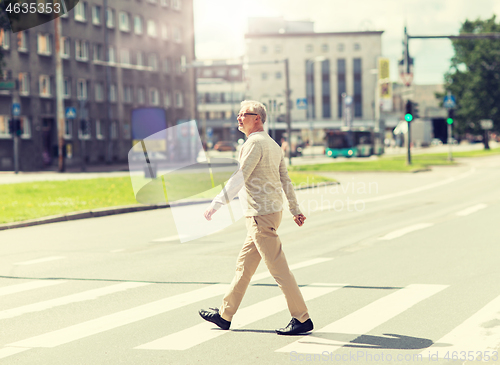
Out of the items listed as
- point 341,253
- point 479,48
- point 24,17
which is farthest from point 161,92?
point 341,253

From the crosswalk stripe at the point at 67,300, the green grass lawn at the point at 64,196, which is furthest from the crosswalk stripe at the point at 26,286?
the green grass lawn at the point at 64,196

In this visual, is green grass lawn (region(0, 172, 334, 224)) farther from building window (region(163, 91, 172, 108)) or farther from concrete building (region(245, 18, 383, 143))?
concrete building (region(245, 18, 383, 143))

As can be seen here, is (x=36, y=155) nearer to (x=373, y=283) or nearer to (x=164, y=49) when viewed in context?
(x=164, y=49)

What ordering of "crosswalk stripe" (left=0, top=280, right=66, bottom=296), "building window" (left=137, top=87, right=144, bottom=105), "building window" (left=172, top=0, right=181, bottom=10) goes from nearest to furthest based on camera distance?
"crosswalk stripe" (left=0, top=280, right=66, bottom=296) < "building window" (left=137, top=87, right=144, bottom=105) < "building window" (left=172, top=0, right=181, bottom=10)

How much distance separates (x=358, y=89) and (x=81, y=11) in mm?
65283

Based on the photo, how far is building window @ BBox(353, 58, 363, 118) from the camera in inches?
4281

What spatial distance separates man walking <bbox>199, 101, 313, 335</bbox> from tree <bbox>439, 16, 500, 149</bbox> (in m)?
70.3

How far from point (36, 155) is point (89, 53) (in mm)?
→ 10140

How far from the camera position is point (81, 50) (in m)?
50.5

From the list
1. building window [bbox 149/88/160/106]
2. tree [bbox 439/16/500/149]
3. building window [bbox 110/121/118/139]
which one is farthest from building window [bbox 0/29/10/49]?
tree [bbox 439/16/500/149]

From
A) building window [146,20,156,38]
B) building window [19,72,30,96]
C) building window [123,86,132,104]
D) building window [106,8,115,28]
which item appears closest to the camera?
building window [19,72,30,96]

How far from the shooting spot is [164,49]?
199 feet

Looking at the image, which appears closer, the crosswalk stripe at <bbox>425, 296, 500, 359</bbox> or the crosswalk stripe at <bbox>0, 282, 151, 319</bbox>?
the crosswalk stripe at <bbox>425, 296, 500, 359</bbox>

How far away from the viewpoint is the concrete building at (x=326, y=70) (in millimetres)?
108750
